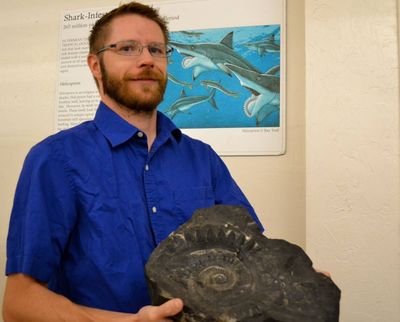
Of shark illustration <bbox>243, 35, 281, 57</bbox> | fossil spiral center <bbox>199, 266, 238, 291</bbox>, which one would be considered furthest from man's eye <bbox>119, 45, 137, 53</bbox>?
shark illustration <bbox>243, 35, 281, 57</bbox>

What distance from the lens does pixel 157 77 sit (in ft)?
3.59

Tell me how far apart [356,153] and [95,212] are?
0.92 m

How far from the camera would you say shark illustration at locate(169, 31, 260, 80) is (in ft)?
5.96

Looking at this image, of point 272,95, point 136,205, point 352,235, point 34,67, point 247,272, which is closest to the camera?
point 247,272

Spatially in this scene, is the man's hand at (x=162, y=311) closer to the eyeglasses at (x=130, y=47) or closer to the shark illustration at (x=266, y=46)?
the eyeglasses at (x=130, y=47)

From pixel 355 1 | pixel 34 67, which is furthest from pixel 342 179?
pixel 34 67

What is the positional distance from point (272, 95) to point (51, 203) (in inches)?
41.8

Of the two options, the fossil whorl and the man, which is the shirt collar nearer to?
the man

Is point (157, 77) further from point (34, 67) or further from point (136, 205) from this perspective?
point (34, 67)

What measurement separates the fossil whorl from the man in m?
0.06

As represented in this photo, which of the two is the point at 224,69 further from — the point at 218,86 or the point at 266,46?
the point at 266,46

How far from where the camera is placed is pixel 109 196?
3.16ft

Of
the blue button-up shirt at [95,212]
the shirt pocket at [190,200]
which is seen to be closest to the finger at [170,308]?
the blue button-up shirt at [95,212]

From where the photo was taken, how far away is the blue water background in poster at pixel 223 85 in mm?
1772
